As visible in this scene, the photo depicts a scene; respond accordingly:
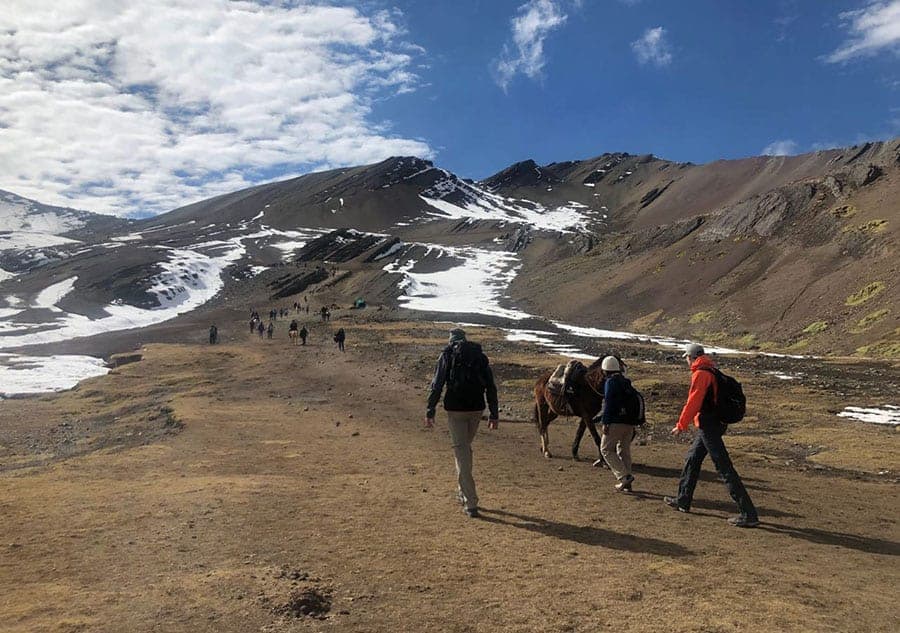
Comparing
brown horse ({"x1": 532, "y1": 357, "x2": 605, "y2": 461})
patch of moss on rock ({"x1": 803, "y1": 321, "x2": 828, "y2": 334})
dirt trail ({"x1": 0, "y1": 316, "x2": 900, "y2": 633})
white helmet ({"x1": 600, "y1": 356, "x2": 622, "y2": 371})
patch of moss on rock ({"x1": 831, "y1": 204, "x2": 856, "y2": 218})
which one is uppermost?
patch of moss on rock ({"x1": 831, "y1": 204, "x2": 856, "y2": 218})

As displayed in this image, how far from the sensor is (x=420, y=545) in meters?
7.07

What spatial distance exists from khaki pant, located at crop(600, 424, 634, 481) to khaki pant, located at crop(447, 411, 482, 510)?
270 centimetres

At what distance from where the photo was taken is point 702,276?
54375 millimetres

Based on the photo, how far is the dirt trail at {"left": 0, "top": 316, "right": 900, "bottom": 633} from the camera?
535 centimetres

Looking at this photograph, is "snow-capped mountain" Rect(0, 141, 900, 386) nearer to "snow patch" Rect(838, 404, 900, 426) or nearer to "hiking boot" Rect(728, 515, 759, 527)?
"snow patch" Rect(838, 404, 900, 426)

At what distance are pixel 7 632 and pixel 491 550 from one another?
15.3 ft

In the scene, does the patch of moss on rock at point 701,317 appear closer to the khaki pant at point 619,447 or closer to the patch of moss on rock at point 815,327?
the patch of moss on rock at point 815,327

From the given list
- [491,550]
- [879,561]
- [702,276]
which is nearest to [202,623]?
[491,550]

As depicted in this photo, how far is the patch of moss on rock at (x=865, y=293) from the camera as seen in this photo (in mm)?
35844

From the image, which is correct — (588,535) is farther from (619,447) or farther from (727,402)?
(619,447)

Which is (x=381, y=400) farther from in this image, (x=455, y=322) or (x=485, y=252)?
(x=485, y=252)

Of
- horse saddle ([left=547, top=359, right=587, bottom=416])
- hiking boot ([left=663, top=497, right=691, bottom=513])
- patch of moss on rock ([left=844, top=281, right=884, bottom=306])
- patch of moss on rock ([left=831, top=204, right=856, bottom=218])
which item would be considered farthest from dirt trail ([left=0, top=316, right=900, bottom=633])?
patch of moss on rock ([left=831, top=204, right=856, bottom=218])

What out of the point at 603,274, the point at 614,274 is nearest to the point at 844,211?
the point at 614,274

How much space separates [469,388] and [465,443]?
800 mm
